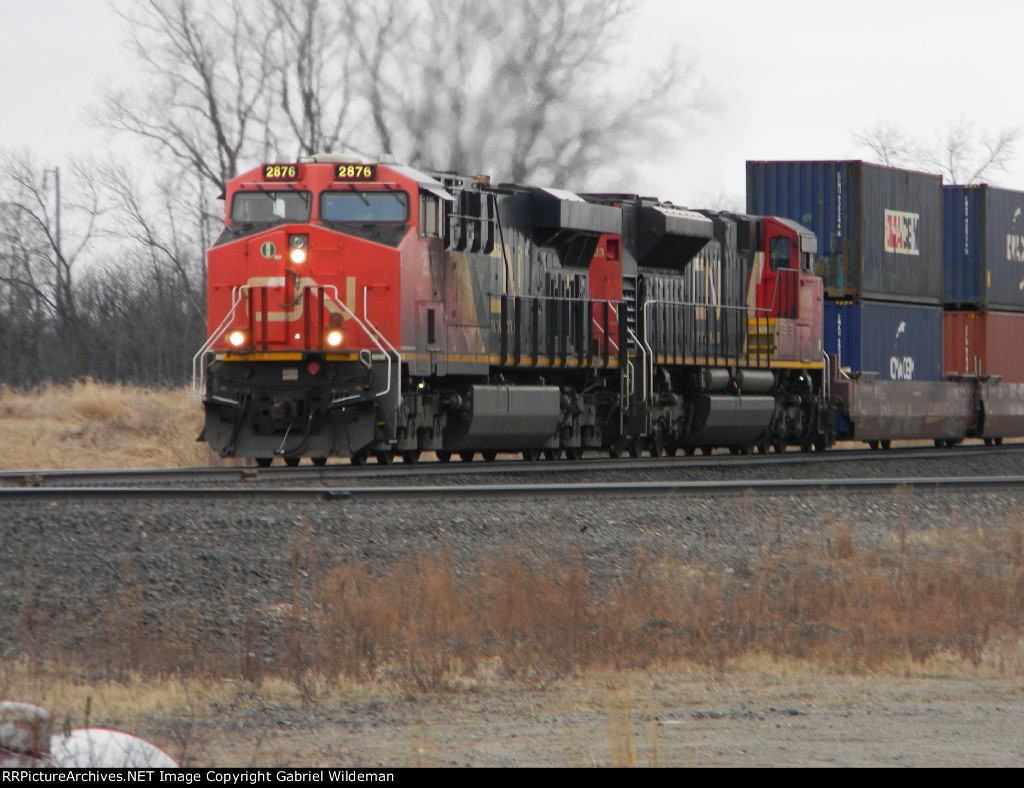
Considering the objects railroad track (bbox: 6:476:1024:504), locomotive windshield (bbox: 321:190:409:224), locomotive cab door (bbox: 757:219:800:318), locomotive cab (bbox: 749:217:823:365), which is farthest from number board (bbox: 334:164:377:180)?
locomotive cab door (bbox: 757:219:800:318)

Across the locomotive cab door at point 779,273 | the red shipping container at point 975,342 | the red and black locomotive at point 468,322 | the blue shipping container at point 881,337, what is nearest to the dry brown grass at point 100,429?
the red and black locomotive at point 468,322

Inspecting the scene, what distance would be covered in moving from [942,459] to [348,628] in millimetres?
15380

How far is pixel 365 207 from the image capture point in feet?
55.3

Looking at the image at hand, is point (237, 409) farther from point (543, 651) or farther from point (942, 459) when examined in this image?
point (942, 459)

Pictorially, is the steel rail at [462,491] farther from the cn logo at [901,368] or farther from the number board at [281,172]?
the cn logo at [901,368]

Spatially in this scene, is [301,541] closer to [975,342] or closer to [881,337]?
[881,337]

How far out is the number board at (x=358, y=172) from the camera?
16.8 meters

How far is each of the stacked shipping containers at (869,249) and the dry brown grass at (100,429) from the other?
10808 millimetres

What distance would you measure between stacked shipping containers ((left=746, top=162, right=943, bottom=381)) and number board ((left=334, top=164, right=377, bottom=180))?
10.5 m

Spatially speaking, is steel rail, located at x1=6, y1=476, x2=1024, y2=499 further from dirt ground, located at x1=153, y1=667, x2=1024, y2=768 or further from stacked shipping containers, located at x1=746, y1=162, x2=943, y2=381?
stacked shipping containers, located at x1=746, y1=162, x2=943, y2=381

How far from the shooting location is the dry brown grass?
2070cm

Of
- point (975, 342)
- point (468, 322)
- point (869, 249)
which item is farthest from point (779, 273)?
point (468, 322)
